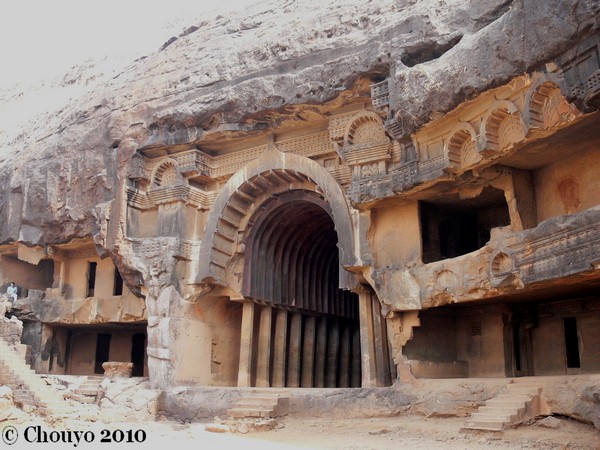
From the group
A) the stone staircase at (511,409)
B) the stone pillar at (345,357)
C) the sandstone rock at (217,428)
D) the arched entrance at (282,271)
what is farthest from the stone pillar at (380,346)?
A: the stone pillar at (345,357)

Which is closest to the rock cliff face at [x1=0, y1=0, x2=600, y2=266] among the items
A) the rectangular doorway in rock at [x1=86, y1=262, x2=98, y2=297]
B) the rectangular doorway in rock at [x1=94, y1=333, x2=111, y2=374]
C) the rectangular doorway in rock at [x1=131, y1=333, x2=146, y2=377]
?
the rectangular doorway in rock at [x1=86, y1=262, x2=98, y2=297]

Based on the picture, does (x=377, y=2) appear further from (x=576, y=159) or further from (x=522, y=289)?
(x=522, y=289)

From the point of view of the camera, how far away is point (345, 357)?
64.7 feet

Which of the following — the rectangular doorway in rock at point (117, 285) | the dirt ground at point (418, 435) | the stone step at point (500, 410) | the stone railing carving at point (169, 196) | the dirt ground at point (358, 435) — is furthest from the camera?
the rectangular doorway in rock at point (117, 285)

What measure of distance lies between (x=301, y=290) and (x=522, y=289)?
8419 millimetres

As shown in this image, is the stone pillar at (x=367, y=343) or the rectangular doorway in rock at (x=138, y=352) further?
the rectangular doorway in rock at (x=138, y=352)

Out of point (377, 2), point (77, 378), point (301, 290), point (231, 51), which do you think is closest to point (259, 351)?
point (301, 290)

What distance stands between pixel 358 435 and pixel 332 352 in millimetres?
7930

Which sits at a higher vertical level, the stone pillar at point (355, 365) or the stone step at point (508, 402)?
the stone pillar at point (355, 365)

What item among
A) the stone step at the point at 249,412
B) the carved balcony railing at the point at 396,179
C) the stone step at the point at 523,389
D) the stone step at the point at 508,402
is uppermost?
the carved balcony railing at the point at 396,179

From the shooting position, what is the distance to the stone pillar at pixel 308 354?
723 inches

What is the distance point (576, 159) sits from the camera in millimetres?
11961

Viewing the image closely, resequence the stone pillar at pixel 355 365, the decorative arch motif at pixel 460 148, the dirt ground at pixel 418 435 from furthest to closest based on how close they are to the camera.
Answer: the stone pillar at pixel 355 365 → the decorative arch motif at pixel 460 148 → the dirt ground at pixel 418 435

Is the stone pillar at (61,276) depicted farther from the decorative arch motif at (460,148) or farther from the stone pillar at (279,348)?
the decorative arch motif at (460,148)
